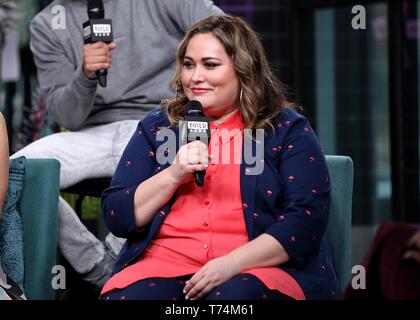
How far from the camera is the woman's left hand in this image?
1996mm

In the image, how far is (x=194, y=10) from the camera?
9.77ft

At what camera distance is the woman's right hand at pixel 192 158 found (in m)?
1.98

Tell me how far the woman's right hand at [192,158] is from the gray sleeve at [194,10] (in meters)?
1.04

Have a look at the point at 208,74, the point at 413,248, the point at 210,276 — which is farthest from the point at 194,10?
the point at 413,248

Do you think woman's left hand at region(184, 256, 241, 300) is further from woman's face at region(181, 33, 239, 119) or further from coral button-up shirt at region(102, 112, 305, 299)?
woman's face at region(181, 33, 239, 119)

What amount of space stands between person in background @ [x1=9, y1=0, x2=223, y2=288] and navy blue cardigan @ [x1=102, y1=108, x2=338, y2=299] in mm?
733

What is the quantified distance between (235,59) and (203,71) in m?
0.09

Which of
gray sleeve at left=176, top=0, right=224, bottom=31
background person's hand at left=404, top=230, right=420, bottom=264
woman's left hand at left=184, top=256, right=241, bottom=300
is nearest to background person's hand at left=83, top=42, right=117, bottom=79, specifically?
gray sleeve at left=176, top=0, right=224, bottom=31

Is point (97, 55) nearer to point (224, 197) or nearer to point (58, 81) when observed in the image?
point (58, 81)

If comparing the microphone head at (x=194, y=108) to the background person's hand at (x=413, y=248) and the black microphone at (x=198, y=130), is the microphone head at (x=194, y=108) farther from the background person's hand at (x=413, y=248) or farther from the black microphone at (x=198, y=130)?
the background person's hand at (x=413, y=248)

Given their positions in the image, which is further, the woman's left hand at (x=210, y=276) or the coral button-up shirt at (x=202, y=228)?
the coral button-up shirt at (x=202, y=228)

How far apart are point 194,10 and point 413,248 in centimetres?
156

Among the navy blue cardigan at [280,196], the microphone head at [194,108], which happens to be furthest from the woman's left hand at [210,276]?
the microphone head at [194,108]

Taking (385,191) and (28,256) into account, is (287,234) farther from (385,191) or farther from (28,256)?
(385,191)
